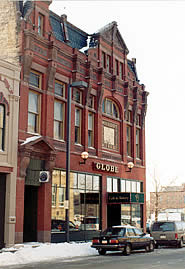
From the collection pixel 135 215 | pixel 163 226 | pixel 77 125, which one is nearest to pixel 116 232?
pixel 163 226

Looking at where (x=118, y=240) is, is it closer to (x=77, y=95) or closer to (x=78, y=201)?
(x=78, y=201)

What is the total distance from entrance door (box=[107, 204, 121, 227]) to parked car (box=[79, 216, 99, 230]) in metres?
2.63

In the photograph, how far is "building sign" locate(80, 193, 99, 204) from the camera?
2866cm

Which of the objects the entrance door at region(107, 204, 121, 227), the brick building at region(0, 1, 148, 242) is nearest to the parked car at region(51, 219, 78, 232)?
the brick building at region(0, 1, 148, 242)

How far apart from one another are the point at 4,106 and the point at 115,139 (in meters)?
12.8

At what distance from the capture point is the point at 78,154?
2842 centimetres

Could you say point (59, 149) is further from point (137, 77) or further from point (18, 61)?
point (137, 77)

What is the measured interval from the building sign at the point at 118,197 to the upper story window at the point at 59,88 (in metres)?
8.34

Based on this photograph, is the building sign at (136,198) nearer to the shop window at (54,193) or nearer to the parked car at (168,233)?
the parked car at (168,233)

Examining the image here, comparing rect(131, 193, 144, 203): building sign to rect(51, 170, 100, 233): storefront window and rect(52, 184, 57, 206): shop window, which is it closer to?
rect(51, 170, 100, 233): storefront window

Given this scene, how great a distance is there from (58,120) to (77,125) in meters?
2.19

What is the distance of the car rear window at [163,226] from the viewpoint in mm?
27641

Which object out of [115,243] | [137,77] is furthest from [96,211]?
[137,77]

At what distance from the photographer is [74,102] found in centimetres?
2853
